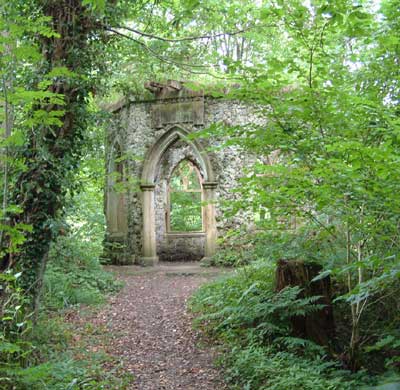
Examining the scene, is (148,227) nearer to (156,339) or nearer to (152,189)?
(152,189)

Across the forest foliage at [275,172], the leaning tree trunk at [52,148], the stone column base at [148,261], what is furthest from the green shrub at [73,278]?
the stone column base at [148,261]

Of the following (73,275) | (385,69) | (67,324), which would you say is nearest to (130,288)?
(73,275)

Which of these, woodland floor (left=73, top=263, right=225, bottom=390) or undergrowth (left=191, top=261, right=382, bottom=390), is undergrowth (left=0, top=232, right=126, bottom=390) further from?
undergrowth (left=191, top=261, right=382, bottom=390)

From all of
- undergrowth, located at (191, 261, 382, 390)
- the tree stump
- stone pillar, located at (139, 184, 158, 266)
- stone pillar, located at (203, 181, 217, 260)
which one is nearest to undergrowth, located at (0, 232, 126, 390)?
undergrowth, located at (191, 261, 382, 390)

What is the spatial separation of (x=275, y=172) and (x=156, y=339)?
113 inches

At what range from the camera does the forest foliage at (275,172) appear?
126 inches

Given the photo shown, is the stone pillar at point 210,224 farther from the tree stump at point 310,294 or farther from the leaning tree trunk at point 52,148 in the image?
the tree stump at point 310,294

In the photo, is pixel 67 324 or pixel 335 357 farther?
pixel 67 324

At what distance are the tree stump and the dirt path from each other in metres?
1.04

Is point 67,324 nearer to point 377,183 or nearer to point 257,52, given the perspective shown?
point 377,183

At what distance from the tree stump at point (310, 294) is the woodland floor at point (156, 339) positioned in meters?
1.02

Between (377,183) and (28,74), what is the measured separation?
4.02 metres

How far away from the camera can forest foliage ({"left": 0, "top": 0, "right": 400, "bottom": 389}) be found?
320 centimetres

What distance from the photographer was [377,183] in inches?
115
